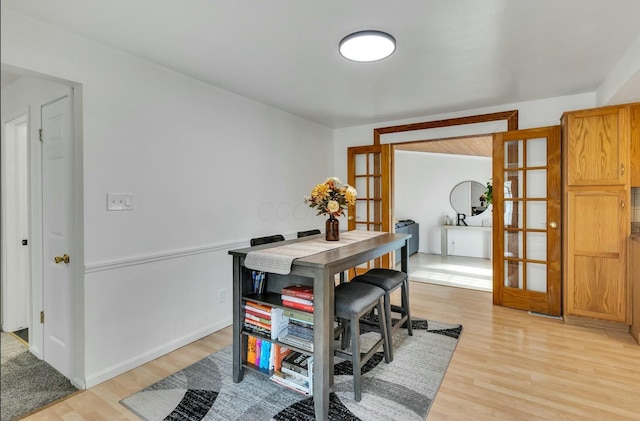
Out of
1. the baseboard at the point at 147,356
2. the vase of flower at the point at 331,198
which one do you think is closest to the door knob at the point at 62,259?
the baseboard at the point at 147,356

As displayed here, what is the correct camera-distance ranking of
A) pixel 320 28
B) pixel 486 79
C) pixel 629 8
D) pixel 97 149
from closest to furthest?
pixel 629 8
pixel 320 28
pixel 97 149
pixel 486 79

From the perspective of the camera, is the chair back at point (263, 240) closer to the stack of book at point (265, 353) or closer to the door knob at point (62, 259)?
the stack of book at point (265, 353)

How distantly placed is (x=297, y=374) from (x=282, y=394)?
0.69ft

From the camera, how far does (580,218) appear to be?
3.08 m

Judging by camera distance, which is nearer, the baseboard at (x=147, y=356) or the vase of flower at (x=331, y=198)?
the baseboard at (x=147, y=356)

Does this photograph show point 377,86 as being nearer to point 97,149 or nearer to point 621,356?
point 97,149

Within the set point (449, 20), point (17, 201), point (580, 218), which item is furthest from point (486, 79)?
point (17, 201)

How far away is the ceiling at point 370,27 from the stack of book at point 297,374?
210 centimetres

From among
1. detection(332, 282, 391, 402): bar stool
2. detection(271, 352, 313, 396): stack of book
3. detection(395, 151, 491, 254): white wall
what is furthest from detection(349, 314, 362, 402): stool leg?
detection(395, 151, 491, 254): white wall

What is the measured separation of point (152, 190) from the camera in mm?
2520

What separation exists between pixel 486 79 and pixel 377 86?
984 mm

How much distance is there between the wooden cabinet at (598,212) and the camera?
114 inches

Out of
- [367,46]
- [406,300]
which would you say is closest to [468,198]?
[406,300]

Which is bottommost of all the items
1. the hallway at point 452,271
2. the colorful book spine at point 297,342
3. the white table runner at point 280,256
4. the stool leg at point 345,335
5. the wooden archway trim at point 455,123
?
the hallway at point 452,271
